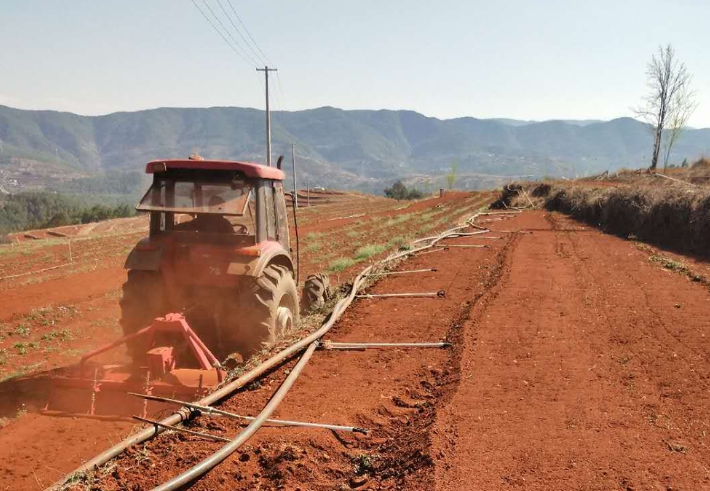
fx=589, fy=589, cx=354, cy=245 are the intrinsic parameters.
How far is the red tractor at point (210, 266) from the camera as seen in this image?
6.48 meters

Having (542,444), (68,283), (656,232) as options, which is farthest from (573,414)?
(656,232)

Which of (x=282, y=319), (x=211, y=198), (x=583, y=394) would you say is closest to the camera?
(x=583, y=394)

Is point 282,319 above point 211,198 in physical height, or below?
below

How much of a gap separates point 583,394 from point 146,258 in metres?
4.66

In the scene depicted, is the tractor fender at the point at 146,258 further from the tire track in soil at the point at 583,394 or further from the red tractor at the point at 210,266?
the tire track in soil at the point at 583,394

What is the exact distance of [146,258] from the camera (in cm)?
646

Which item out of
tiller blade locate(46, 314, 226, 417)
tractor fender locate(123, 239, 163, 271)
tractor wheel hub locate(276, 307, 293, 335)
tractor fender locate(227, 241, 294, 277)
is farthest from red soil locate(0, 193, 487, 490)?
tractor wheel hub locate(276, 307, 293, 335)

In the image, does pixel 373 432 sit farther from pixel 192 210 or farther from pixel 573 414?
pixel 192 210

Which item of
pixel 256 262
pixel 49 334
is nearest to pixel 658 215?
pixel 256 262

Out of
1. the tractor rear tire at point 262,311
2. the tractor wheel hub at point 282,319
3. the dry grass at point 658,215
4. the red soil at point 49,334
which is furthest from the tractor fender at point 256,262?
the dry grass at point 658,215

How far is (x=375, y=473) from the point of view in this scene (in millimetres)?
3975

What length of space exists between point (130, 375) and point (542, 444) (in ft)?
12.2

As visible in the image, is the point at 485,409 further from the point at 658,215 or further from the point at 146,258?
the point at 658,215

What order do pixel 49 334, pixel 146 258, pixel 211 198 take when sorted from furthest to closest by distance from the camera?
pixel 49 334, pixel 211 198, pixel 146 258
